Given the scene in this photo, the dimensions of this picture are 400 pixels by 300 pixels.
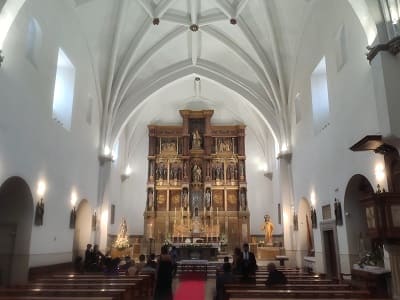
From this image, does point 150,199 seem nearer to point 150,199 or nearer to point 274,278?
point 150,199

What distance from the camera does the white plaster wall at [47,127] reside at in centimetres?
1054

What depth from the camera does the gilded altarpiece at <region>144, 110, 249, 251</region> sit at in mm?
24672

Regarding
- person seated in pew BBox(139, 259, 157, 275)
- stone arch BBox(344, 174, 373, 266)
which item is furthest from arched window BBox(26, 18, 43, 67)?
stone arch BBox(344, 174, 373, 266)

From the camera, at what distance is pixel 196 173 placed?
2622 centimetres

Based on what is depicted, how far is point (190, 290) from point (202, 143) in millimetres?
15017

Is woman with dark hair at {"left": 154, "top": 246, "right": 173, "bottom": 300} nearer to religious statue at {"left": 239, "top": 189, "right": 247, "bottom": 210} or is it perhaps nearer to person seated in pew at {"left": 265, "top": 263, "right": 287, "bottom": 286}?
person seated in pew at {"left": 265, "top": 263, "right": 287, "bottom": 286}

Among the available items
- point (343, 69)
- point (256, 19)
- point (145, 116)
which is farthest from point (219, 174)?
point (343, 69)

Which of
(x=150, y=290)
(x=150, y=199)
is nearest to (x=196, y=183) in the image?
(x=150, y=199)

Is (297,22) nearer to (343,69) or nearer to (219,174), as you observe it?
(343,69)

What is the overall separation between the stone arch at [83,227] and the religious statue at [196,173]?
9327 mm

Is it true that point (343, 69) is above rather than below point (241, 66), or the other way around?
below

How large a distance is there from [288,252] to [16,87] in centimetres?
1456

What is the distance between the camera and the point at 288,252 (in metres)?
18.9

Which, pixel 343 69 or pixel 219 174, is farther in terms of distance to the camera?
pixel 219 174
